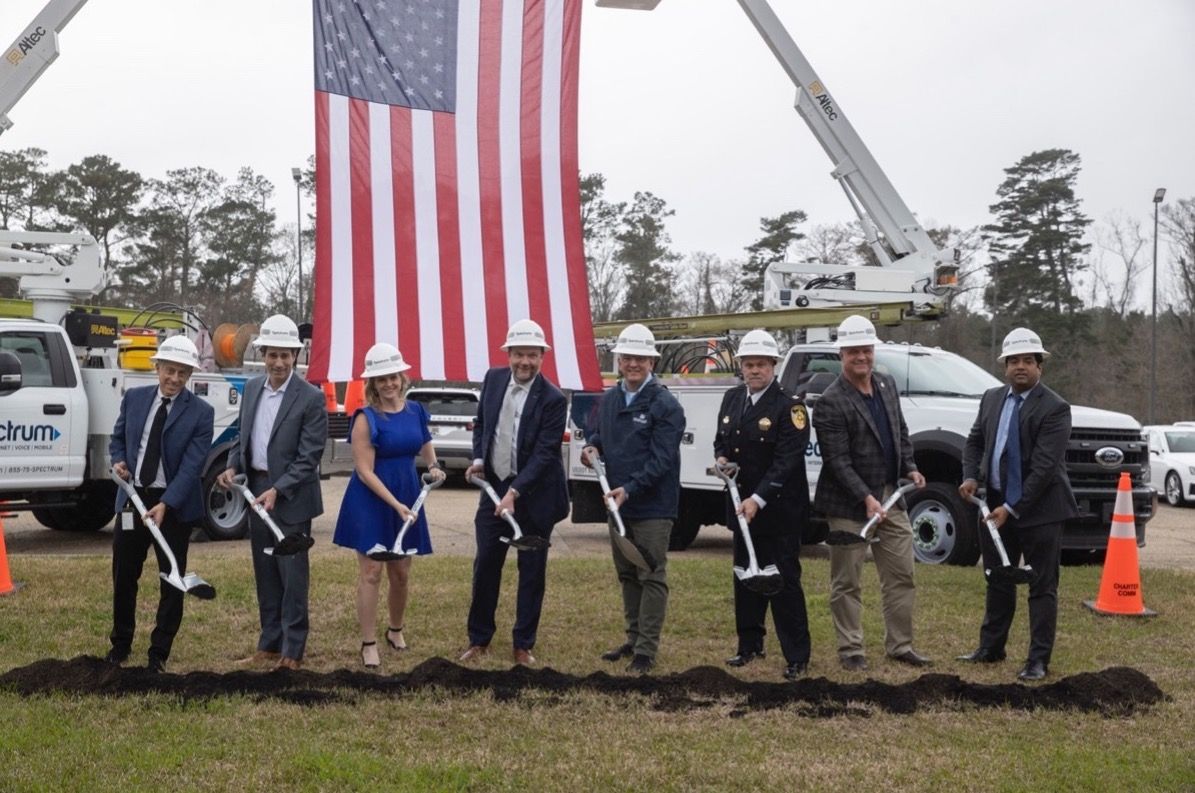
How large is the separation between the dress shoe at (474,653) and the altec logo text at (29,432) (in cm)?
643

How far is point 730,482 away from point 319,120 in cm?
341

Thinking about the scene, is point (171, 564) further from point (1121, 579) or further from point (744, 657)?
point (1121, 579)

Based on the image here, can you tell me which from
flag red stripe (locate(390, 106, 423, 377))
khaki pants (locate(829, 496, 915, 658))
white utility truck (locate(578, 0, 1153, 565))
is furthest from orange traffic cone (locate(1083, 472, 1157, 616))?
flag red stripe (locate(390, 106, 423, 377))

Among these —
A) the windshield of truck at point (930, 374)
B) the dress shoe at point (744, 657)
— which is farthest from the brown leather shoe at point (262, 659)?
the windshield of truck at point (930, 374)

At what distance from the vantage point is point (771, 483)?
282 inches

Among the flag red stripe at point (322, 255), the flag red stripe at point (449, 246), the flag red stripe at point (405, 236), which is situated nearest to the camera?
the flag red stripe at point (322, 255)

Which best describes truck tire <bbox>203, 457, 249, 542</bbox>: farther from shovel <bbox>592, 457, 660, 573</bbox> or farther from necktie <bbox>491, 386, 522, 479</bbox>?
shovel <bbox>592, 457, 660, 573</bbox>

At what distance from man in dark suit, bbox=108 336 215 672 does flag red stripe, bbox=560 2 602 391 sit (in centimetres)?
262

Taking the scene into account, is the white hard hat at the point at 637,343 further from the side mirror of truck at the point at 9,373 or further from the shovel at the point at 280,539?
the side mirror of truck at the point at 9,373

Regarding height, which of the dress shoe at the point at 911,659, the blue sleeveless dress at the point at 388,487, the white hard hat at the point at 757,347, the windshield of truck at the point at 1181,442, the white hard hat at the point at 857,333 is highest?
the white hard hat at the point at 857,333

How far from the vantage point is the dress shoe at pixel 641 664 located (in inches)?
284

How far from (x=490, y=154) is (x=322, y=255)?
4.59ft

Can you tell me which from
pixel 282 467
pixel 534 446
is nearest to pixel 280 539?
pixel 282 467

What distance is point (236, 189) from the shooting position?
52094 mm
